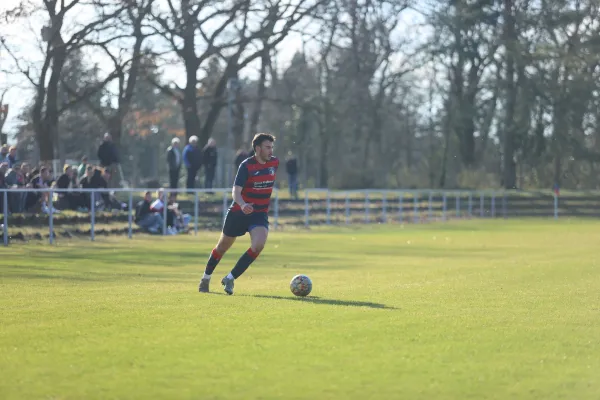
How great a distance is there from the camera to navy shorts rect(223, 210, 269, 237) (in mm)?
14539

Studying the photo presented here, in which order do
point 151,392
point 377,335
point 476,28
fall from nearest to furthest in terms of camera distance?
point 151,392 < point 377,335 < point 476,28

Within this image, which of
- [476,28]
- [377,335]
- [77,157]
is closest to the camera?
[377,335]

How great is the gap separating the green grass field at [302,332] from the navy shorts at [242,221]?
788 mm

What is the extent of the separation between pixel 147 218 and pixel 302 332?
20.7 m

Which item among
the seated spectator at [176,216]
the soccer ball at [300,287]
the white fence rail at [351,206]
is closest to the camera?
the soccer ball at [300,287]

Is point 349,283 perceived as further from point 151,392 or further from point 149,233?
point 149,233

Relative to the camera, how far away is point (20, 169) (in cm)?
2823

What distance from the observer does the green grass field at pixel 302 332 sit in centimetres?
802

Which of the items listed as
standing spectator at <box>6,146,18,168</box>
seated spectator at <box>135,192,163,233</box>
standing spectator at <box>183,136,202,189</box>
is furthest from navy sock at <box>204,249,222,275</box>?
standing spectator at <box>183,136,202,189</box>

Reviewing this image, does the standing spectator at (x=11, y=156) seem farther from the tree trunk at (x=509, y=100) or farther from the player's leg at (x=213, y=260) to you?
the tree trunk at (x=509, y=100)

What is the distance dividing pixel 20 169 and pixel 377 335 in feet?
63.0

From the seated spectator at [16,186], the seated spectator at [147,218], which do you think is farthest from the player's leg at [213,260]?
the seated spectator at [147,218]

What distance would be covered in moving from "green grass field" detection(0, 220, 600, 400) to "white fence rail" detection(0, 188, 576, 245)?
838cm

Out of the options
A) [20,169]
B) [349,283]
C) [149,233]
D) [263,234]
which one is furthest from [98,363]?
[149,233]
